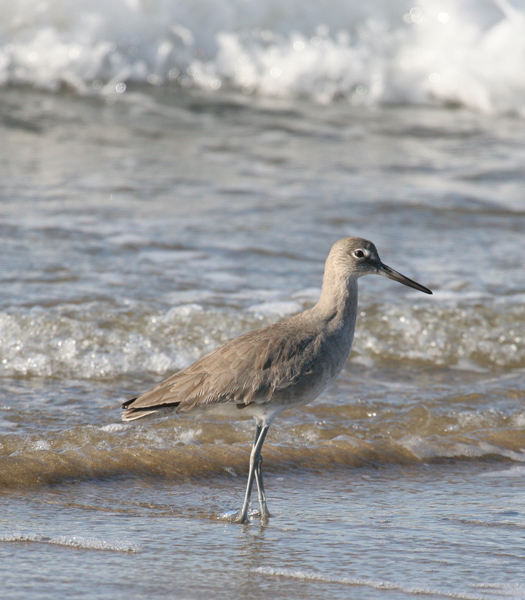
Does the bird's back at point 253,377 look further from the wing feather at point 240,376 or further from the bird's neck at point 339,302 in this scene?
the bird's neck at point 339,302

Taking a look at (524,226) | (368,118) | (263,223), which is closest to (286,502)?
(263,223)

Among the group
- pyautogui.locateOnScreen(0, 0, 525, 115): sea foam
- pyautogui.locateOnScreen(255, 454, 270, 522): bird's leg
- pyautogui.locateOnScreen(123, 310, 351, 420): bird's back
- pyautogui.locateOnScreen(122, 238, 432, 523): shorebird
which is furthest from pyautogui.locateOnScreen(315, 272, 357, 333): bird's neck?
pyautogui.locateOnScreen(0, 0, 525, 115): sea foam

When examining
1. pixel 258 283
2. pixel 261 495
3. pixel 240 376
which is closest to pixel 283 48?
pixel 258 283

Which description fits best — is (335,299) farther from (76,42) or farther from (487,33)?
(487,33)

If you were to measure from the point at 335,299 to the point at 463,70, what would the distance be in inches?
389

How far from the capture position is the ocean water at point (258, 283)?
3844 millimetres

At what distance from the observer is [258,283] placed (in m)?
7.13

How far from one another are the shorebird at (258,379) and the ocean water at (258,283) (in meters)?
0.42

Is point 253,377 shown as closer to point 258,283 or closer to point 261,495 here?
point 261,495

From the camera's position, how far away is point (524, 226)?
894 centimetres

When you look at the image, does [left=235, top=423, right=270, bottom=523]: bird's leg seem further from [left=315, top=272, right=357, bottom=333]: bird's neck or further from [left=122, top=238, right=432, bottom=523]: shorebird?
[left=315, top=272, right=357, bottom=333]: bird's neck

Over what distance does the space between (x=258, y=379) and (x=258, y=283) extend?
118 inches

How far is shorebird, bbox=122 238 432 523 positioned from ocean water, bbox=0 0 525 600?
1.39ft

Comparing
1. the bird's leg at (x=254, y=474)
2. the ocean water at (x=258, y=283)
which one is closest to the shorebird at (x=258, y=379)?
the bird's leg at (x=254, y=474)
